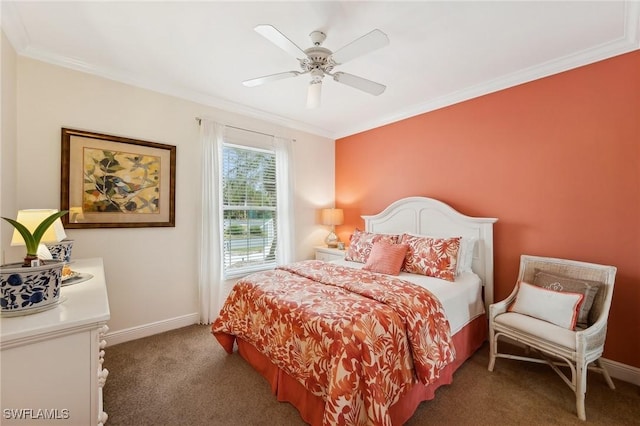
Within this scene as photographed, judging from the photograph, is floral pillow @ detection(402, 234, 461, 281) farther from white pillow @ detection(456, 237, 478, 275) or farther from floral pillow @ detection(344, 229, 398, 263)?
floral pillow @ detection(344, 229, 398, 263)

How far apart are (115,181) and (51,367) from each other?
2.19 m

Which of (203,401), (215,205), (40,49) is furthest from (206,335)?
(40,49)

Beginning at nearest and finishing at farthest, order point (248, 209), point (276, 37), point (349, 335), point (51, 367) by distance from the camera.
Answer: point (51, 367) → point (349, 335) → point (276, 37) → point (248, 209)

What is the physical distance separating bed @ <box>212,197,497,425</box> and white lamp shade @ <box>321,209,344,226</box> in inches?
49.6

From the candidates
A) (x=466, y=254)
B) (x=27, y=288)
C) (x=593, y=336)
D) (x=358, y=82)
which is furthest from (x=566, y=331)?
(x=27, y=288)

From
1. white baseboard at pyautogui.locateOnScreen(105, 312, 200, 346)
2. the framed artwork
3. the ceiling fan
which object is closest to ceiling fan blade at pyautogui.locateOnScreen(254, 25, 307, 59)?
the ceiling fan

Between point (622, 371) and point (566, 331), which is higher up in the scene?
point (566, 331)

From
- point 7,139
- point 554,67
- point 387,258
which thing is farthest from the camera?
point 387,258

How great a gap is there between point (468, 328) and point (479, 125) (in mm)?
2105

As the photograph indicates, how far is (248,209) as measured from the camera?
3641mm

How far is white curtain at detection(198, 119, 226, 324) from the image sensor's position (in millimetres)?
3143

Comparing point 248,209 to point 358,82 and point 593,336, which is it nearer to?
point 358,82

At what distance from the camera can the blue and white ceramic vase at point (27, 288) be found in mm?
983

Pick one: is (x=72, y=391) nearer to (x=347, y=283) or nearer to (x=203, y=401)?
(x=203, y=401)
